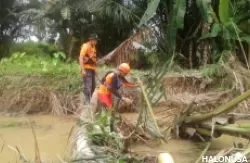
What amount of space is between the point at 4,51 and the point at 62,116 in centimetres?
608

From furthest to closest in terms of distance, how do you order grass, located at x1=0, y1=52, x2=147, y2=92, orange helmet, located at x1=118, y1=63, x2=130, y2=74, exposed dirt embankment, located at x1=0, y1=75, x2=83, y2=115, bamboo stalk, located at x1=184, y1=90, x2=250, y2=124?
1. grass, located at x1=0, y1=52, x2=147, y2=92
2. exposed dirt embankment, located at x1=0, y1=75, x2=83, y2=115
3. orange helmet, located at x1=118, y1=63, x2=130, y2=74
4. bamboo stalk, located at x1=184, y1=90, x2=250, y2=124

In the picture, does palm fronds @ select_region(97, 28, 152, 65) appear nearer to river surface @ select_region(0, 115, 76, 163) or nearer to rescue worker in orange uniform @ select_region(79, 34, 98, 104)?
river surface @ select_region(0, 115, 76, 163)

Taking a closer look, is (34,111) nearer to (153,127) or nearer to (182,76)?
(182,76)

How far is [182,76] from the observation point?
A: 10016mm

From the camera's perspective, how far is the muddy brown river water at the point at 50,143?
5609 mm

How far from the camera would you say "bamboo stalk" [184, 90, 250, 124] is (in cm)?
424

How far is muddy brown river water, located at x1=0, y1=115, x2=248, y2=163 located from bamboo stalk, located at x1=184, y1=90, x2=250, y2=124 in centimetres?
45

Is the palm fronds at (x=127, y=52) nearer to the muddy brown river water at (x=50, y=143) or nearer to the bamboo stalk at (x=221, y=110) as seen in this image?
the muddy brown river water at (x=50, y=143)

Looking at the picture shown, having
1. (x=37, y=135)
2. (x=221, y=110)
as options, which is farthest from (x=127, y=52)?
(x=221, y=110)

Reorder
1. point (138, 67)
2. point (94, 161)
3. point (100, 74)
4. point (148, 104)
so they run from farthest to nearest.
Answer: point (138, 67)
point (100, 74)
point (148, 104)
point (94, 161)

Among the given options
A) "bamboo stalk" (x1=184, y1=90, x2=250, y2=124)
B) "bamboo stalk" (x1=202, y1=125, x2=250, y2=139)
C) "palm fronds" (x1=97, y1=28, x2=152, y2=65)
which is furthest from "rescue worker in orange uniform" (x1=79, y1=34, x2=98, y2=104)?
"palm fronds" (x1=97, y1=28, x2=152, y2=65)

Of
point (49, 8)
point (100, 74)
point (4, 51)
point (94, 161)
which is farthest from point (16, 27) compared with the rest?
point (94, 161)

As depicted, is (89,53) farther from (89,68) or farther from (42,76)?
(42,76)

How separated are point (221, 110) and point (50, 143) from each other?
2911 millimetres
